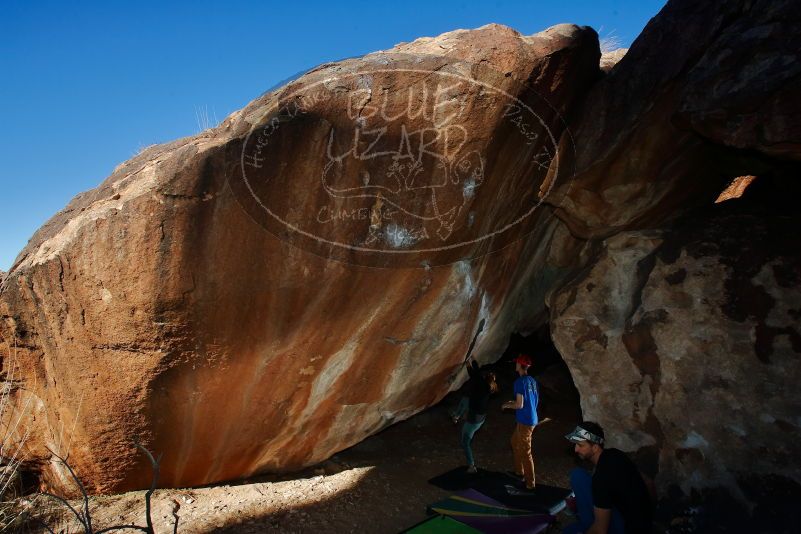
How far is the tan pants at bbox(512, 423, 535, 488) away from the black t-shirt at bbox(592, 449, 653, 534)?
5.21ft

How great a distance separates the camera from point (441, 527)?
133 inches

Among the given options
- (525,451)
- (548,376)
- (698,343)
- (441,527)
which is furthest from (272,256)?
(548,376)

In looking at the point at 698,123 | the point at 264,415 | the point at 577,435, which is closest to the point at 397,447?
the point at 264,415

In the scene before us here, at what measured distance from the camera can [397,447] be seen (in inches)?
A: 217

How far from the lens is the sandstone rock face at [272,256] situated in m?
3.27

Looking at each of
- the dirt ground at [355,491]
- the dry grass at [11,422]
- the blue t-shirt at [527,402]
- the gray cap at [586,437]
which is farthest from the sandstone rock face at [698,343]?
the dry grass at [11,422]

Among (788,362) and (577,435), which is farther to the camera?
(788,362)

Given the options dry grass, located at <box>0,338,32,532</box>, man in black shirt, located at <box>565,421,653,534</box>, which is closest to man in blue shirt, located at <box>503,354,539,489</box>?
man in black shirt, located at <box>565,421,653,534</box>

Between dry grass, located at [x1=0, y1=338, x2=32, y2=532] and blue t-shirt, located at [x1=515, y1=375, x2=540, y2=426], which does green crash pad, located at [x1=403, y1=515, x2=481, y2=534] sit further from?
dry grass, located at [x1=0, y1=338, x2=32, y2=532]

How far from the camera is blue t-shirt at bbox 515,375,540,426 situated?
13.9ft

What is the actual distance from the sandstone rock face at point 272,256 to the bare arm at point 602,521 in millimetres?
2040

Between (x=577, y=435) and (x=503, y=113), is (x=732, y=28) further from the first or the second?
(x=577, y=435)

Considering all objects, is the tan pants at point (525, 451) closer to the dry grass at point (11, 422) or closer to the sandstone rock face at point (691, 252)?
the sandstone rock face at point (691, 252)

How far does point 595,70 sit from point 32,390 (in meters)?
5.03
